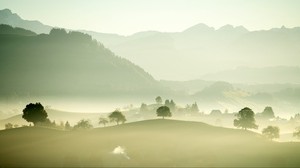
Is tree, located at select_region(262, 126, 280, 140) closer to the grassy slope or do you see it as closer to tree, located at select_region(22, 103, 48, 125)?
the grassy slope

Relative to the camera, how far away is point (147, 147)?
127938 mm

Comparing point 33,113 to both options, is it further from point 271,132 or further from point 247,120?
point 271,132

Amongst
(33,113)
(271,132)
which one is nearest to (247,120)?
(271,132)

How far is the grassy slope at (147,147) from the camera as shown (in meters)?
113

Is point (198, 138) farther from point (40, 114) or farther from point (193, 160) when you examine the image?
point (40, 114)

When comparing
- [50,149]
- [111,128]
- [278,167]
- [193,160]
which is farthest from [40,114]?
[278,167]

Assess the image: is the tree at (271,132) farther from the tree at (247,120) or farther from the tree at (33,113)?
the tree at (33,113)

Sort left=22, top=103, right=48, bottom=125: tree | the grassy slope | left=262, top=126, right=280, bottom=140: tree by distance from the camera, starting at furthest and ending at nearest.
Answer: left=22, top=103, right=48, bottom=125: tree < left=262, top=126, right=280, bottom=140: tree < the grassy slope

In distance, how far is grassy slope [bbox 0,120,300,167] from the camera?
4446 inches

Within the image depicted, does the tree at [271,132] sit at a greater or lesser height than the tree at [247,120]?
lesser

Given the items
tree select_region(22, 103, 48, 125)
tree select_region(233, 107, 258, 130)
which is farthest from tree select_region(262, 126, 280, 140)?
tree select_region(22, 103, 48, 125)

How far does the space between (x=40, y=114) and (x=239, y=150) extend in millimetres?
94784

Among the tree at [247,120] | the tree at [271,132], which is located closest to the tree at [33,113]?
the tree at [247,120]

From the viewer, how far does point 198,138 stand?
145125 mm
